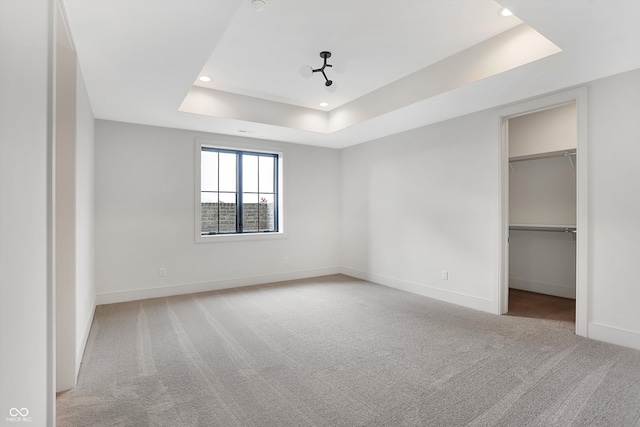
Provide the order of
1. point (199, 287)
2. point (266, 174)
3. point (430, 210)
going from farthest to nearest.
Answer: point (266, 174) < point (199, 287) < point (430, 210)

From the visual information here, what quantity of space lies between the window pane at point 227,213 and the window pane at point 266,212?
471mm

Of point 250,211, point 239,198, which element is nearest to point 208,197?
point 239,198

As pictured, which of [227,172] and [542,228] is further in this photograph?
[227,172]

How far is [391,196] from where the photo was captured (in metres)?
5.39

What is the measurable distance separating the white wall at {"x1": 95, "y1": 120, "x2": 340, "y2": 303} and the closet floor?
3388 millimetres

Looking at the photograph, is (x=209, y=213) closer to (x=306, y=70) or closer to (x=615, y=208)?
(x=306, y=70)

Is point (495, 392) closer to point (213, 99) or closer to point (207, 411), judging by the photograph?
point (207, 411)

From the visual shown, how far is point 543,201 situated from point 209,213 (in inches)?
203

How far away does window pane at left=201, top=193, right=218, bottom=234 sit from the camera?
523cm

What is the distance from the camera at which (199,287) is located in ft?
16.5

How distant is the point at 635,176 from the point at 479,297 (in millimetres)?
2010

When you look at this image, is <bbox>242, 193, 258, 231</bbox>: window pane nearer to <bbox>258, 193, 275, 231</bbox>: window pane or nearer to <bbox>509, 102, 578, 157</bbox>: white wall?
<bbox>258, 193, 275, 231</bbox>: window pane

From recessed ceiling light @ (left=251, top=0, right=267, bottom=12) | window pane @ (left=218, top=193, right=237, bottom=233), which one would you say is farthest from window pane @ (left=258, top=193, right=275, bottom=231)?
recessed ceiling light @ (left=251, top=0, right=267, bottom=12)

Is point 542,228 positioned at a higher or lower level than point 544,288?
higher
